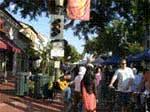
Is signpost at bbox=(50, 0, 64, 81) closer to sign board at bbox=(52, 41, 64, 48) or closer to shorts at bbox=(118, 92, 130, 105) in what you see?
sign board at bbox=(52, 41, 64, 48)

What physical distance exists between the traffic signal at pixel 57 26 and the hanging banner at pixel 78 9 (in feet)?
8.25

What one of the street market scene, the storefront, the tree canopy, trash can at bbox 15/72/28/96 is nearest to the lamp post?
the street market scene

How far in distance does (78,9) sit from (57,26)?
287 cm

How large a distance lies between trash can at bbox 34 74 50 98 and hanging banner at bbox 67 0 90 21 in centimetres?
278

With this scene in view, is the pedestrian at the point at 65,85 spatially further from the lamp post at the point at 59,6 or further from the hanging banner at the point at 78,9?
the hanging banner at the point at 78,9

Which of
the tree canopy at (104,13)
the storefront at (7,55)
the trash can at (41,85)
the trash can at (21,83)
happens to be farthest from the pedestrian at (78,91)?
the storefront at (7,55)

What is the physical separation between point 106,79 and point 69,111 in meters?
9.75

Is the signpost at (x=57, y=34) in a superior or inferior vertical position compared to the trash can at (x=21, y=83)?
superior

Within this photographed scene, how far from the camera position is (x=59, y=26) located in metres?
18.0

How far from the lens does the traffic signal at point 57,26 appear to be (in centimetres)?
1791

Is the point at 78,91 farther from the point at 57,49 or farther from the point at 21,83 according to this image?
the point at 21,83

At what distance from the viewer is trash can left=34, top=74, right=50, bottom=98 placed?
2144 cm

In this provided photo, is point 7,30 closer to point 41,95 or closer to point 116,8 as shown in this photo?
point 116,8

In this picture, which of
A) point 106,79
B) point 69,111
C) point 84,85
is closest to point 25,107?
point 69,111
